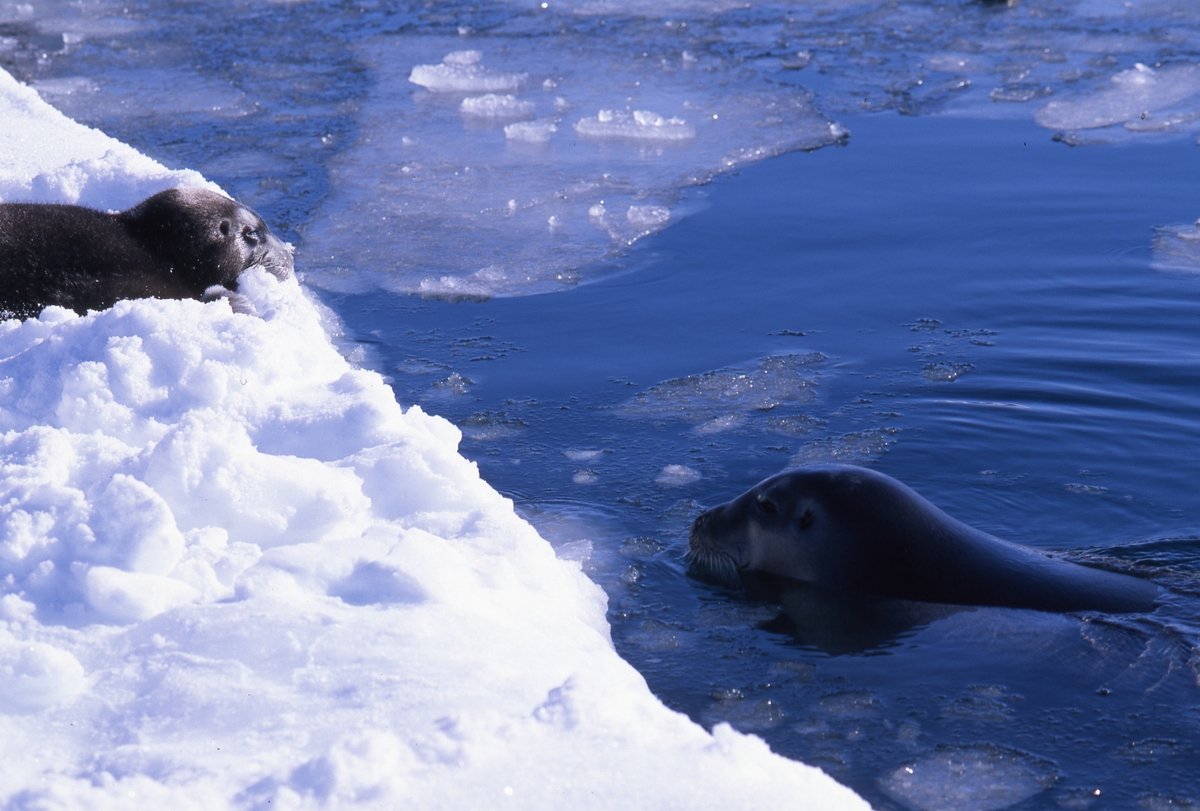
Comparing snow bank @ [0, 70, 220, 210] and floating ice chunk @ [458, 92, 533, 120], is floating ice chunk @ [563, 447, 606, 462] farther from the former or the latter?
floating ice chunk @ [458, 92, 533, 120]

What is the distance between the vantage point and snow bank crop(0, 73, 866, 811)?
2.34 m

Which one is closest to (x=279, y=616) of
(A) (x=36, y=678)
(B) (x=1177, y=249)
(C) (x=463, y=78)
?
(A) (x=36, y=678)

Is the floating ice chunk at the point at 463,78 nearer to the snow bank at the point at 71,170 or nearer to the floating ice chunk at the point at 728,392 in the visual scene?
the snow bank at the point at 71,170

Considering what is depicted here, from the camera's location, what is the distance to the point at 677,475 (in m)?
4.93

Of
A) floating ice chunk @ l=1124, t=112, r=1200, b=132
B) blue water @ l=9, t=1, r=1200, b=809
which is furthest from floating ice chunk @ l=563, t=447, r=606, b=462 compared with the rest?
floating ice chunk @ l=1124, t=112, r=1200, b=132

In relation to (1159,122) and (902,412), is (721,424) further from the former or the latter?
(1159,122)

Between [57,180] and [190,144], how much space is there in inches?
120

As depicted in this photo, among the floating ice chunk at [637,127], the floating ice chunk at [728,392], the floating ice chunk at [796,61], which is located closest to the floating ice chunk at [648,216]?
the floating ice chunk at [637,127]

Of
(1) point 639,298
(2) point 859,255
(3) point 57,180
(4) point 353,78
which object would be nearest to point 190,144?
(4) point 353,78

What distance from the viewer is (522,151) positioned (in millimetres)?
Answer: 8922

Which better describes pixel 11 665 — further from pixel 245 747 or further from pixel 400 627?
pixel 400 627

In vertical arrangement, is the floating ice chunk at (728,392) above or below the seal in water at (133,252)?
below

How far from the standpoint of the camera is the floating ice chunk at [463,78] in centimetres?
1038

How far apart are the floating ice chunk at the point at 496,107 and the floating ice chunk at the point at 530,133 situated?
1.87ft
